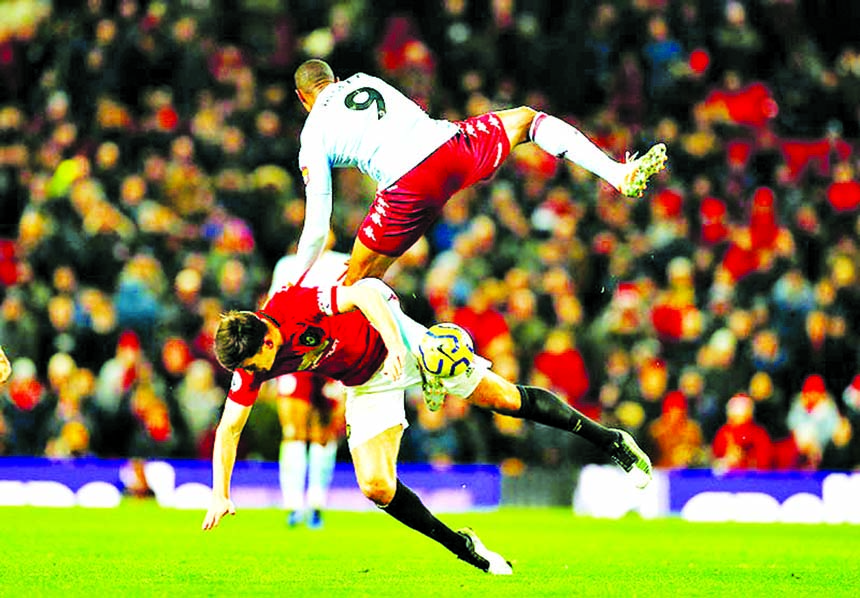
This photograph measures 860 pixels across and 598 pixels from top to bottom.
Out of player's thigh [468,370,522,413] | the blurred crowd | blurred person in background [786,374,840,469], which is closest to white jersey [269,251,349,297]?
player's thigh [468,370,522,413]

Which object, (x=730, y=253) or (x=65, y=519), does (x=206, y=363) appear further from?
(x=730, y=253)

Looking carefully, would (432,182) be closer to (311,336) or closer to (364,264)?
(364,264)

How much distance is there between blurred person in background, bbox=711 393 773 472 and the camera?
17.1 meters

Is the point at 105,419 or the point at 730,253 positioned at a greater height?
the point at 730,253

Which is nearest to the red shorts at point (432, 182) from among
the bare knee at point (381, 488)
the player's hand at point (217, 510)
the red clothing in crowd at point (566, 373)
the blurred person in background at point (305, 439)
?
the bare knee at point (381, 488)

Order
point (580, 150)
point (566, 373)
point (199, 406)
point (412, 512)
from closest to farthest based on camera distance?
1. point (412, 512)
2. point (580, 150)
3. point (199, 406)
4. point (566, 373)

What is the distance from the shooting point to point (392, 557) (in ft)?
37.8

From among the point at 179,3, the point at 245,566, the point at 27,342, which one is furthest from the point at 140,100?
the point at 245,566

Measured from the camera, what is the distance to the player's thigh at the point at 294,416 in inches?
563

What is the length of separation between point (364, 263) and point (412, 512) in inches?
72.0

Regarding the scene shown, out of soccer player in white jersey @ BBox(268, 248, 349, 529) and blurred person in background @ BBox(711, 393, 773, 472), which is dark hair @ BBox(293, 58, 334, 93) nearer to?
soccer player in white jersey @ BBox(268, 248, 349, 529)

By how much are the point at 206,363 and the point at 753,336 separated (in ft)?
17.5

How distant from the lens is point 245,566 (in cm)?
1068

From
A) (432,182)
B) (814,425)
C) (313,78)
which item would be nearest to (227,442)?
(432,182)
